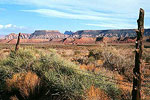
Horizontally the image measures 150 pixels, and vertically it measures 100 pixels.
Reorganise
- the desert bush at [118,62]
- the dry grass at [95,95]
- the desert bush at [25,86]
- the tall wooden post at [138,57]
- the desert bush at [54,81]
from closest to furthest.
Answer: the tall wooden post at [138,57]
the dry grass at [95,95]
the desert bush at [54,81]
the desert bush at [25,86]
the desert bush at [118,62]

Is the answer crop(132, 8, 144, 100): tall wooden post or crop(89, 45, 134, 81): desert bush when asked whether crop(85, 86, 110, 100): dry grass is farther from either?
crop(89, 45, 134, 81): desert bush

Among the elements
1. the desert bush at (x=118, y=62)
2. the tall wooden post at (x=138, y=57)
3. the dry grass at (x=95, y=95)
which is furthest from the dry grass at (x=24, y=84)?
the desert bush at (x=118, y=62)

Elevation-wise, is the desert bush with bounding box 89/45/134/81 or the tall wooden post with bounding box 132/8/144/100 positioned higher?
the tall wooden post with bounding box 132/8/144/100

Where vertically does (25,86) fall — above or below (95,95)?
below

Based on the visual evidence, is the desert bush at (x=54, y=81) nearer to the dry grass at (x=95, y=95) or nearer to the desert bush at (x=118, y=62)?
the dry grass at (x=95, y=95)

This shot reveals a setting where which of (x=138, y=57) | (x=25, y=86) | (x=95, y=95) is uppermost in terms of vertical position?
(x=138, y=57)

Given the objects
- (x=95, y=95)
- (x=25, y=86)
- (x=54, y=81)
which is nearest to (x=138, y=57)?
(x=95, y=95)

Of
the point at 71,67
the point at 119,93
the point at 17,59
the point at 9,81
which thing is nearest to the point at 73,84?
the point at 119,93

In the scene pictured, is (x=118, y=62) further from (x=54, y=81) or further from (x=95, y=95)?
(x=95, y=95)

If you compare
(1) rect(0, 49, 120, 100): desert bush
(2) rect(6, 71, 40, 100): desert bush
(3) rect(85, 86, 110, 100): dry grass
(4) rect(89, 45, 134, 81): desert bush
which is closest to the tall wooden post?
(3) rect(85, 86, 110, 100): dry grass

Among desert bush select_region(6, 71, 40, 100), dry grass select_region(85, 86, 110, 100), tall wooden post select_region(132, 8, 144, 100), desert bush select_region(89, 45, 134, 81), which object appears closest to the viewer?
tall wooden post select_region(132, 8, 144, 100)

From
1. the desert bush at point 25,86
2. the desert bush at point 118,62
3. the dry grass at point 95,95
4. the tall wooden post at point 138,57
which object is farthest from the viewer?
the desert bush at point 118,62

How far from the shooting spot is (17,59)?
34.9 ft

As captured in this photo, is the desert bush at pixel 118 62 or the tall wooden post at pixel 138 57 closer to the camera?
the tall wooden post at pixel 138 57
